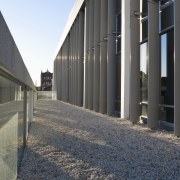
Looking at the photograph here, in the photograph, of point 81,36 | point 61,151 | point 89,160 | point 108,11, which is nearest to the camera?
point 89,160

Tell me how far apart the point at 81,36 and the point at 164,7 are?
21.8 m

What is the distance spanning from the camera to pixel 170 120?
45.0 ft

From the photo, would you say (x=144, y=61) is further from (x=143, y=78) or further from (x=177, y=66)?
(x=177, y=66)

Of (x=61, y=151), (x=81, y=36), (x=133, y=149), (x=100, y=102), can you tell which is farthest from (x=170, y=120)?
(x=81, y=36)

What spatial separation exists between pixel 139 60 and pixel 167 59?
224 cm

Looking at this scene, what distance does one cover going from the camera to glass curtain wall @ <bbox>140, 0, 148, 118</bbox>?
53.1ft

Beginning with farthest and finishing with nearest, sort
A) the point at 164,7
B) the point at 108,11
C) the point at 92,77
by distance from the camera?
the point at 92,77 < the point at 108,11 < the point at 164,7

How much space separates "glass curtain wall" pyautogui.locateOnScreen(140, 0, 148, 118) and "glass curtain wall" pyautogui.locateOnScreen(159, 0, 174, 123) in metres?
1.56

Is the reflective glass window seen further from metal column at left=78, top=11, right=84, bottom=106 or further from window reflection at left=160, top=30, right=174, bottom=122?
metal column at left=78, top=11, right=84, bottom=106

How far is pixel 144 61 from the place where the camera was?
1645 cm

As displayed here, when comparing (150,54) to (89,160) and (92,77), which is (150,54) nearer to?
(89,160)

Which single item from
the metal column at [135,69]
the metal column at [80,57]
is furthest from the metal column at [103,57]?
the metal column at [80,57]

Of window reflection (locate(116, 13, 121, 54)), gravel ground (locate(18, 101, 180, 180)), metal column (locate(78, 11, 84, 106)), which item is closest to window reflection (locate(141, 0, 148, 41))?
window reflection (locate(116, 13, 121, 54))

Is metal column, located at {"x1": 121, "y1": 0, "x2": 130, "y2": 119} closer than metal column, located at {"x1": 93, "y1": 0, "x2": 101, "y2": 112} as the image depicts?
Yes
